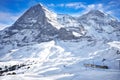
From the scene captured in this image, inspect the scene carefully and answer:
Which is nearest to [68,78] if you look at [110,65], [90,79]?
[90,79]

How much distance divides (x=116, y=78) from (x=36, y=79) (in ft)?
132

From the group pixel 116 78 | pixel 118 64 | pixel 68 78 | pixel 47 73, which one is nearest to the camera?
pixel 116 78

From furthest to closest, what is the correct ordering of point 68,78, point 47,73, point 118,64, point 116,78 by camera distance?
point 118,64 → point 47,73 → point 68,78 → point 116,78

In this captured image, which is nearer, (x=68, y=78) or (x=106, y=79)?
(x=106, y=79)

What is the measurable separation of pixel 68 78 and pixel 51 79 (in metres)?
8.87

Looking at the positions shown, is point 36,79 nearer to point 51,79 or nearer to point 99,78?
point 51,79

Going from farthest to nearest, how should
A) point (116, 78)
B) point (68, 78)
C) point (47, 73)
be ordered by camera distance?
point (47, 73) → point (68, 78) → point (116, 78)

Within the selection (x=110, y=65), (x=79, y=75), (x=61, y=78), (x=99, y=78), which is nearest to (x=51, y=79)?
(x=61, y=78)

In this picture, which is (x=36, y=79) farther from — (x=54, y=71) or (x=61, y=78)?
(x=54, y=71)

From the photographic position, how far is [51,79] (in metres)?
103

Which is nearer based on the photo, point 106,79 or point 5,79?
point 106,79

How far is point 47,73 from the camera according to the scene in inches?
5108

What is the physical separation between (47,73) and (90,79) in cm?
4019

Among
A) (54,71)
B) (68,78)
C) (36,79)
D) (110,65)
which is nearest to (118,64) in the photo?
(110,65)
